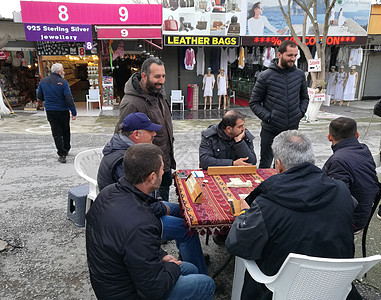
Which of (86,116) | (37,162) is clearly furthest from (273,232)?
(86,116)

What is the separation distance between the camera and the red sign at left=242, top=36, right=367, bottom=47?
11.9 metres

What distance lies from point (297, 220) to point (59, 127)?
18.2 ft

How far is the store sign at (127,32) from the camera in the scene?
35.1 ft

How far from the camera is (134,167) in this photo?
191 cm

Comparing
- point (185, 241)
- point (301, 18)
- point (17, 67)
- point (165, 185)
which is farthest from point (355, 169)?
point (17, 67)

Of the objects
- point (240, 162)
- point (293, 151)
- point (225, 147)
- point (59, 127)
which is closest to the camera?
point (293, 151)

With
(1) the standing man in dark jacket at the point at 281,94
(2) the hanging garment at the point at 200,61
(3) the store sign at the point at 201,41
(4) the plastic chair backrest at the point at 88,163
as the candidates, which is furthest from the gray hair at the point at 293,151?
(2) the hanging garment at the point at 200,61

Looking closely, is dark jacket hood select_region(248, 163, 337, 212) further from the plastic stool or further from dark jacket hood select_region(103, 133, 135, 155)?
the plastic stool

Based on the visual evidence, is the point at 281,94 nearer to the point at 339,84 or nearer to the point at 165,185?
the point at 165,185

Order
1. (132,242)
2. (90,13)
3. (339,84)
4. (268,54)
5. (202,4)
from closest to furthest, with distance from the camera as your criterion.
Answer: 1. (132,242)
2. (90,13)
3. (202,4)
4. (268,54)
5. (339,84)

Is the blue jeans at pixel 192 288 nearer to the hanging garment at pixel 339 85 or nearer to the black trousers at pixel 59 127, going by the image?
the black trousers at pixel 59 127

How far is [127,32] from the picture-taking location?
422 inches

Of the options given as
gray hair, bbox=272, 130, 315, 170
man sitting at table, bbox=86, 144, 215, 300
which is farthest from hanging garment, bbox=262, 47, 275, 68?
man sitting at table, bbox=86, 144, 215, 300

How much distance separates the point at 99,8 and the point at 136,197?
1080cm
